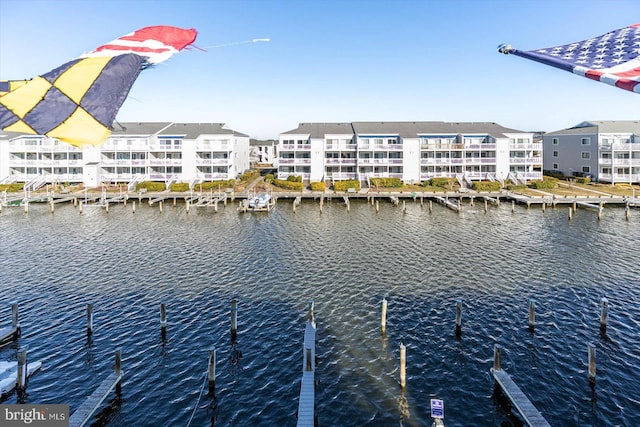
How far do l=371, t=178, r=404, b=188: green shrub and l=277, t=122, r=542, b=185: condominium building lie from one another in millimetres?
3013

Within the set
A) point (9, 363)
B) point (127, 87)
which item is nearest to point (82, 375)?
point (9, 363)

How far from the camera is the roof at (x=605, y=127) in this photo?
90.1 metres

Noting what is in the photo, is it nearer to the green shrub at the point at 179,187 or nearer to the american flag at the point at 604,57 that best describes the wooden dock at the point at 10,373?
the american flag at the point at 604,57

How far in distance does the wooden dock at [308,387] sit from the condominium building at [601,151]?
3391 inches

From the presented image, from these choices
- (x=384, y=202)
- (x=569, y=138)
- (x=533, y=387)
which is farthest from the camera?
(x=569, y=138)

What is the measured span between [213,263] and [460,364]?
83.2 feet

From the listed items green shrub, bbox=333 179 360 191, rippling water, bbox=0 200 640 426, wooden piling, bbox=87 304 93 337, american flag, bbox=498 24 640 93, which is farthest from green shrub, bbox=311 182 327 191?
american flag, bbox=498 24 640 93

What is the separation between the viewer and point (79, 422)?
17672 millimetres

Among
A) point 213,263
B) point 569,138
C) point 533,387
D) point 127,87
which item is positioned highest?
point 569,138

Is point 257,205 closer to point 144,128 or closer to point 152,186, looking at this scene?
point 152,186

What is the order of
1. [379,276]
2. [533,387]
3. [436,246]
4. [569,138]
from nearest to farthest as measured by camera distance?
[533,387]
[379,276]
[436,246]
[569,138]

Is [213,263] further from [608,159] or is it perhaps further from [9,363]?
[608,159]

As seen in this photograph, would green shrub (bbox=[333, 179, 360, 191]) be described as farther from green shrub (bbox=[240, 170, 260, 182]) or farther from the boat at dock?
green shrub (bbox=[240, 170, 260, 182])

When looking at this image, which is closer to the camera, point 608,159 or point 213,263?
point 213,263
